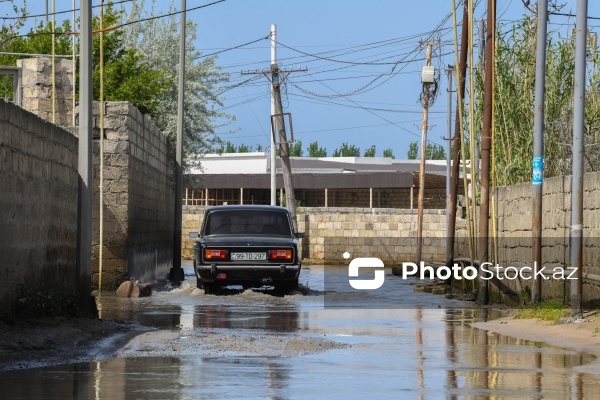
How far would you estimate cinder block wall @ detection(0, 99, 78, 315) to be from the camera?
13.8m

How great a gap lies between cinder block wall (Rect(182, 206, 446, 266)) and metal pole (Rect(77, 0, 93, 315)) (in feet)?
131

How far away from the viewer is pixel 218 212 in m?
24.7

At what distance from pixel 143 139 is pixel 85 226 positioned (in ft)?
41.3

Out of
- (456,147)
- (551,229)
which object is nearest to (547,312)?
(551,229)

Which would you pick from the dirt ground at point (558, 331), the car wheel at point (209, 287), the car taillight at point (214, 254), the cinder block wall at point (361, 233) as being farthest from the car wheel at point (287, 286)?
the cinder block wall at point (361, 233)

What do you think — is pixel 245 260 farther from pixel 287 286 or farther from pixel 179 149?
pixel 179 149

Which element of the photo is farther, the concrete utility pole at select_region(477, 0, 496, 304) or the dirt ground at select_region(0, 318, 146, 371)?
the concrete utility pole at select_region(477, 0, 496, 304)

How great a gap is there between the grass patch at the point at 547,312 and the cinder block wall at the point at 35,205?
6359mm

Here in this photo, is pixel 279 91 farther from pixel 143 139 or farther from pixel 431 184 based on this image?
pixel 143 139

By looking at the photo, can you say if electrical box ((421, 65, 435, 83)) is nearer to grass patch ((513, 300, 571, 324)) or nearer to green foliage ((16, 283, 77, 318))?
grass patch ((513, 300, 571, 324))

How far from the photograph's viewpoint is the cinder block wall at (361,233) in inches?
2218

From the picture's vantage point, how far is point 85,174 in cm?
1636

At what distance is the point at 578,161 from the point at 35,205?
7.04 metres

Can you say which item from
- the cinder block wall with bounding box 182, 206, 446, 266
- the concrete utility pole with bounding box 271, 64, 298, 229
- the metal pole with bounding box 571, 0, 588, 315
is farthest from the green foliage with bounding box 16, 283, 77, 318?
the cinder block wall with bounding box 182, 206, 446, 266
